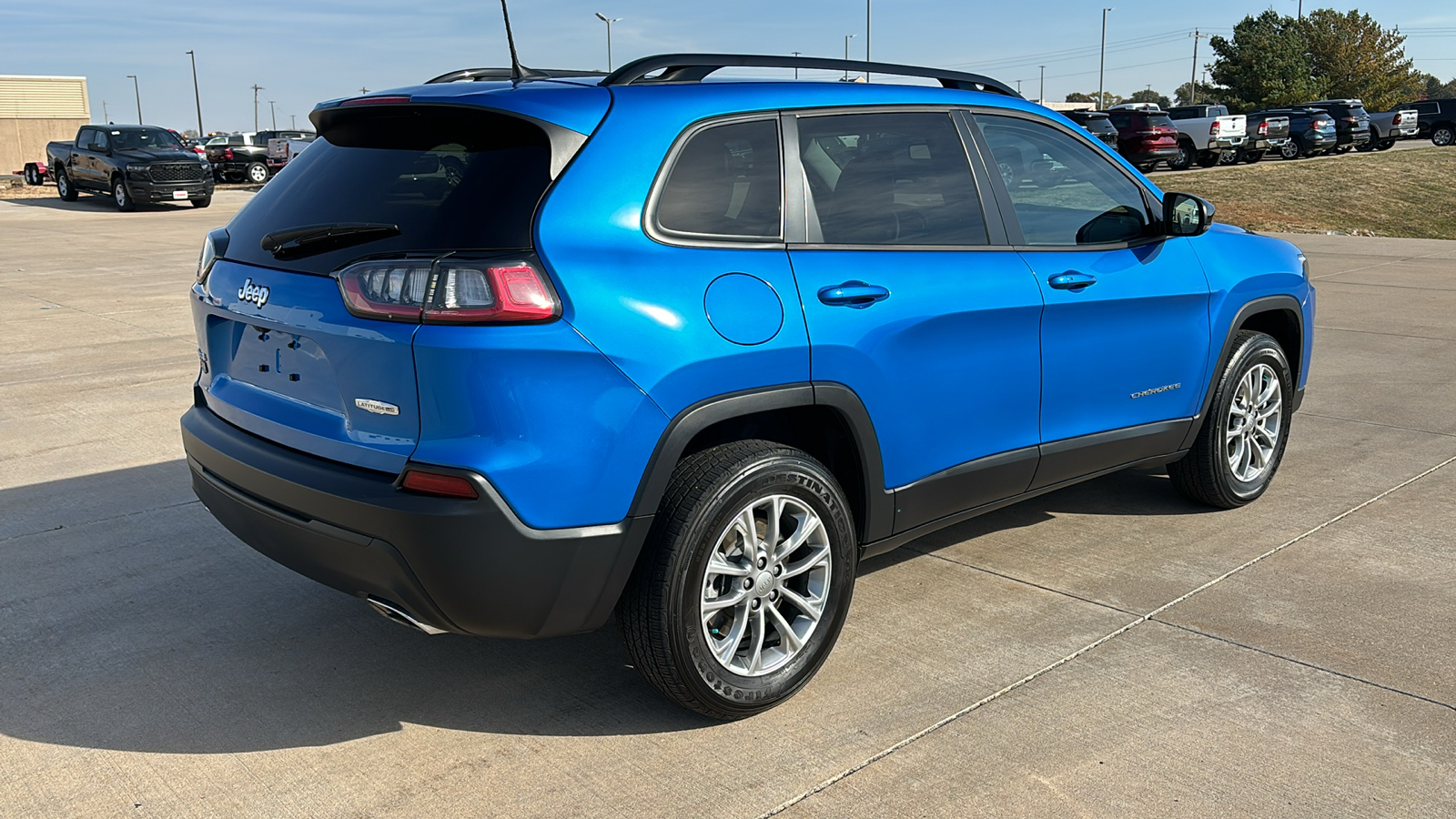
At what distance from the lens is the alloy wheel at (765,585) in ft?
10.6

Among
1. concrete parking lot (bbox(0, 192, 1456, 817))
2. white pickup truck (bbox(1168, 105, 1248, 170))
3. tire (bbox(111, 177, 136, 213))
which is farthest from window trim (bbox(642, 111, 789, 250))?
white pickup truck (bbox(1168, 105, 1248, 170))

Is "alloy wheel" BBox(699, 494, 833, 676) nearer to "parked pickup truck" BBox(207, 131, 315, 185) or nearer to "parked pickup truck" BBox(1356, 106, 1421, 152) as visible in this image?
"parked pickup truck" BBox(207, 131, 315, 185)

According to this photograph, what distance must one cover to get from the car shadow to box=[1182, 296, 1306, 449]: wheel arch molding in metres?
1.09

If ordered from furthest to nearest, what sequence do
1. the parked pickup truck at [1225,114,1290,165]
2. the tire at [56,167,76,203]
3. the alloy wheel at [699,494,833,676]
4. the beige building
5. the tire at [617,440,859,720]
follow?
1. the beige building
2. the parked pickup truck at [1225,114,1290,165]
3. the tire at [56,167,76,203]
4. the alloy wheel at [699,494,833,676]
5. the tire at [617,440,859,720]

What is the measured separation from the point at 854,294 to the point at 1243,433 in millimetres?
2573

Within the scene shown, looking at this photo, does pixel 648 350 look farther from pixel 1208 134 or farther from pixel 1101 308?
pixel 1208 134

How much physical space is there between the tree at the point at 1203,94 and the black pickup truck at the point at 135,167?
62837 millimetres

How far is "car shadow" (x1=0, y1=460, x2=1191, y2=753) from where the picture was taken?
3.33 m

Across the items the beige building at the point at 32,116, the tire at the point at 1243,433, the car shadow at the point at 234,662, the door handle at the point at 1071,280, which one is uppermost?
the beige building at the point at 32,116

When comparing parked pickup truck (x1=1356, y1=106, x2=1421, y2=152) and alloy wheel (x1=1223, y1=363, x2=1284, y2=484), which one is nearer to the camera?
alloy wheel (x1=1223, y1=363, x2=1284, y2=484)

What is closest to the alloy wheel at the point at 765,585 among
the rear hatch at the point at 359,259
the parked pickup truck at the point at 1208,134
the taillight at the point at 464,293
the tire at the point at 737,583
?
the tire at the point at 737,583

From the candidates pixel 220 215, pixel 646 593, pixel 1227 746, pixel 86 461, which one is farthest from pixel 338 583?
pixel 220 215

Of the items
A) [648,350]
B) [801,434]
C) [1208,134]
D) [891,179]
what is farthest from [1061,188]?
[1208,134]

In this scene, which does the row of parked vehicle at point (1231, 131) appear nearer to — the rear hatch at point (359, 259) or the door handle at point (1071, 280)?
the door handle at point (1071, 280)
